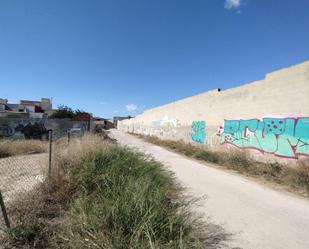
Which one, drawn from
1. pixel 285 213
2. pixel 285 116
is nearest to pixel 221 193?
pixel 285 213

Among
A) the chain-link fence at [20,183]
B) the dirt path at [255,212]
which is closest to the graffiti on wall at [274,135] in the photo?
the dirt path at [255,212]

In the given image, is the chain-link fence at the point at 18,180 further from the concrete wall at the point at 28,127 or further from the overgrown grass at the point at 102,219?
the concrete wall at the point at 28,127

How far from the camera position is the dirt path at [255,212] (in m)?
3.20

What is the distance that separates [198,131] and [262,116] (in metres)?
6.63

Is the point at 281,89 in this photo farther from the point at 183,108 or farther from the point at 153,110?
the point at 153,110

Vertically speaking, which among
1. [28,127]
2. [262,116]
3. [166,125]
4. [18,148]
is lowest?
[18,148]

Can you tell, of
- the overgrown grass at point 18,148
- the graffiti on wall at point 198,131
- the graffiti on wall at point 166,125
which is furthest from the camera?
the graffiti on wall at point 166,125

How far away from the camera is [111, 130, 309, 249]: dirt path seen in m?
3.20

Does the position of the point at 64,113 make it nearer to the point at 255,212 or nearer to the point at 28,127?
the point at 28,127

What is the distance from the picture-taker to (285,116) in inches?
334

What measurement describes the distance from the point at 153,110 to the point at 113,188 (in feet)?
91.7

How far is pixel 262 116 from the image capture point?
9.69 meters

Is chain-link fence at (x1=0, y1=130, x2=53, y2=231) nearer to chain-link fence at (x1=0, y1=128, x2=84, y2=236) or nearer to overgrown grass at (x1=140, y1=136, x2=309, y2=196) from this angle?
chain-link fence at (x1=0, y1=128, x2=84, y2=236)

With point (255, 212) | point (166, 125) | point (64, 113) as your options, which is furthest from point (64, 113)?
point (255, 212)
